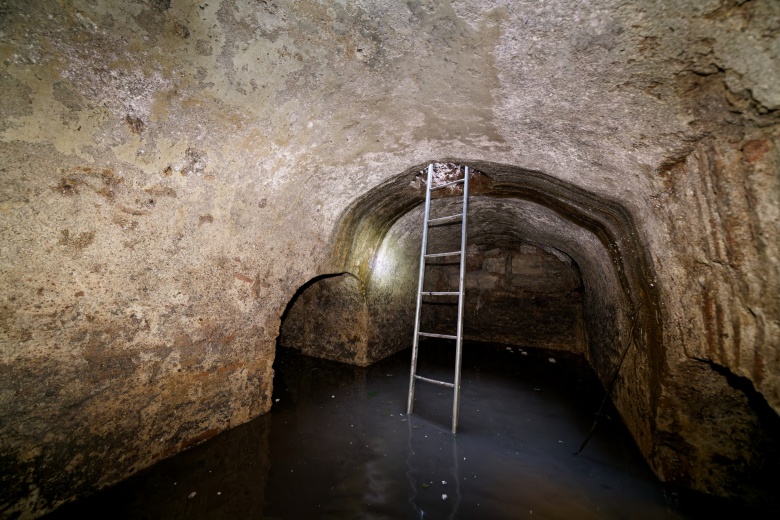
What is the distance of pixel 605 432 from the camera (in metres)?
3.45

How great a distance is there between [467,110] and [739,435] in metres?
2.94

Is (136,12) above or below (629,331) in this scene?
above

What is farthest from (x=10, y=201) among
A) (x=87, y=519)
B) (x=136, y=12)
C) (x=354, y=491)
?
(x=354, y=491)

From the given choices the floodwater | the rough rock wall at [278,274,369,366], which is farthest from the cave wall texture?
the rough rock wall at [278,274,369,366]

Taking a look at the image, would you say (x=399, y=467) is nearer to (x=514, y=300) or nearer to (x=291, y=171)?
(x=291, y=171)

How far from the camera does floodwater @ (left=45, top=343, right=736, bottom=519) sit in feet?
7.25

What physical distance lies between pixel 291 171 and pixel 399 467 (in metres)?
2.61

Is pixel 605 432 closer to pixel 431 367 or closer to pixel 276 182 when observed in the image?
pixel 431 367

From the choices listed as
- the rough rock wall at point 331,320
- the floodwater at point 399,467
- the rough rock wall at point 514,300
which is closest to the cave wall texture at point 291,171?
the floodwater at point 399,467

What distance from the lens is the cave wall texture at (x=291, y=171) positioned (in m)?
1.50

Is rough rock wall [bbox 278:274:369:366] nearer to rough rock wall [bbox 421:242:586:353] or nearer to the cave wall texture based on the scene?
the cave wall texture

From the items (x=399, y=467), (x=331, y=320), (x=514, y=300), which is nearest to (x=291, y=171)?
(x=399, y=467)

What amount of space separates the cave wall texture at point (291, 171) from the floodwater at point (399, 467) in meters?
0.27

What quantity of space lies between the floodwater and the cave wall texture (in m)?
0.27
